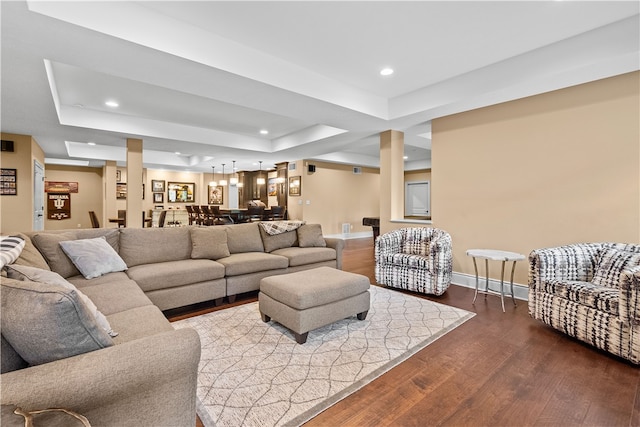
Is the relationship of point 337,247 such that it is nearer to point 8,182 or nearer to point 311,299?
point 311,299

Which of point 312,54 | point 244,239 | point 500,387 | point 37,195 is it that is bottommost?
point 500,387

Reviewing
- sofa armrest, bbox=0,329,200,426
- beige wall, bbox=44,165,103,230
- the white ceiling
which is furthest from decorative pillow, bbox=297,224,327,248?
beige wall, bbox=44,165,103,230

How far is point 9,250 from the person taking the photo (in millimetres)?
1741

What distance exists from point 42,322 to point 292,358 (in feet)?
5.36

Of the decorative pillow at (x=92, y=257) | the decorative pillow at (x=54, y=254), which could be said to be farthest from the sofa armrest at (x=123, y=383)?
the decorative pillow at (x=54, y=254)

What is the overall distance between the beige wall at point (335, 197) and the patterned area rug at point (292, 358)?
18.3ft

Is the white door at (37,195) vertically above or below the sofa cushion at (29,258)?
above

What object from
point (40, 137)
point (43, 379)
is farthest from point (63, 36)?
point (40, 137)

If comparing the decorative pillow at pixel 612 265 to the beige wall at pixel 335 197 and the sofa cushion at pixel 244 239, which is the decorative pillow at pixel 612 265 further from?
the beige wall at pixel 335 197

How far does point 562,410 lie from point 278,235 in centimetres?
348

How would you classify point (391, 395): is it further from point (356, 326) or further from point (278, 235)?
point (278, 235)

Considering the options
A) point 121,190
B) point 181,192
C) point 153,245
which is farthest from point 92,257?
point 181,192

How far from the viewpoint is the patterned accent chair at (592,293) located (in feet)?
7.11

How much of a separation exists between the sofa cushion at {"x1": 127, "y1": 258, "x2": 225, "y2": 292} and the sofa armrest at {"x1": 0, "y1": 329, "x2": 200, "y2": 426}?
2.00m
